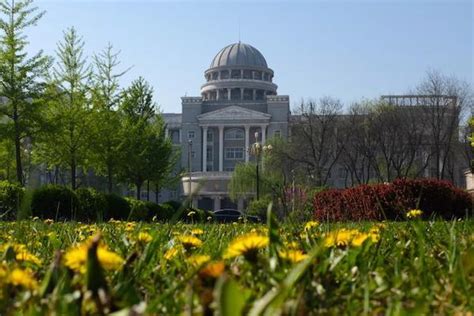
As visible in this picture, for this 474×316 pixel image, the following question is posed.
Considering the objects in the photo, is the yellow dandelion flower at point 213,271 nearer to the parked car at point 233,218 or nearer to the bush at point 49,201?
the parked car at point 233,218

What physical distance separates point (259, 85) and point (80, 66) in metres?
72.7

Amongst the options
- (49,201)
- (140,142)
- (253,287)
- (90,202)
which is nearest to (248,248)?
(253,287)

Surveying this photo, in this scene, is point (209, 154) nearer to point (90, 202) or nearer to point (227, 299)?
point (90, 202)

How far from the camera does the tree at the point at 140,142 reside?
94.8ft

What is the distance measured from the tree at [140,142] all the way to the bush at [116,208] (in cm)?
1001

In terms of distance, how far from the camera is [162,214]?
23.3 metres

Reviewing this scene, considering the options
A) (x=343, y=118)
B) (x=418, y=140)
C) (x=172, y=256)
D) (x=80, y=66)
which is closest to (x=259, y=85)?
(x=343, y=118)

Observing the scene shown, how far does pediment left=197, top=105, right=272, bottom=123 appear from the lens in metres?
87.0

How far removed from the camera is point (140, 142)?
29.9 meters

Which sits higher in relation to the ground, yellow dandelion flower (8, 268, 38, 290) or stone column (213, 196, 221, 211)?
yellow dandelion flower (8, 268, 38, 290)

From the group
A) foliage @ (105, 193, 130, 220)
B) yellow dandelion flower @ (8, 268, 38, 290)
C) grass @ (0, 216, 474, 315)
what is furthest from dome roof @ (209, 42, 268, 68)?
yellow dandelion flower @ (8, 268, 38, 290)

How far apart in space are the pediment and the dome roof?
1451 cm

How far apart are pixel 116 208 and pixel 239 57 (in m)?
84.9

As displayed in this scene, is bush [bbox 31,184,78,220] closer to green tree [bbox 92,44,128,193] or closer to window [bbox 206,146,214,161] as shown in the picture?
green tree [bbox 92,44,128,193]
